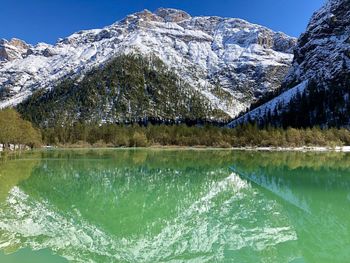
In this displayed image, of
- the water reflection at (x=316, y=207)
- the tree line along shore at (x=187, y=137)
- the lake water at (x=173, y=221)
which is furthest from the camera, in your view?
the tree line along shore at (x=187, y=137)

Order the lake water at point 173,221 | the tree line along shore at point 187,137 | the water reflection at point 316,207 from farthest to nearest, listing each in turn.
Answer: the tree line along shore at point 187,137, the water reflection at point 316,207, the lake water at point 173,221

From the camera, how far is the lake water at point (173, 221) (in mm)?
16516

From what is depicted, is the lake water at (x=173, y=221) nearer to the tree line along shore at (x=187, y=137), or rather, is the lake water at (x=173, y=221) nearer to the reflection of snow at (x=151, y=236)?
the reflection of snow at (x=151, y=236)

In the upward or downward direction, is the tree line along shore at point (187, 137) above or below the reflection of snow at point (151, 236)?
above

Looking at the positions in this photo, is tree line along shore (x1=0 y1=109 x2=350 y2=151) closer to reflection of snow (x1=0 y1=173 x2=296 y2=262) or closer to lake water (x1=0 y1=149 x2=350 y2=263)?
lake water (x1=0 y1=149 x2=350 y2=263)

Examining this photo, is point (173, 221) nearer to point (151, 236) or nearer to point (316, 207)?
point (151, 236)

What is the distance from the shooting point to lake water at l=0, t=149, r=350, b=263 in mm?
16516

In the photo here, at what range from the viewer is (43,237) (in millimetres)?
18641

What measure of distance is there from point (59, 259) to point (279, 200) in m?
19.4

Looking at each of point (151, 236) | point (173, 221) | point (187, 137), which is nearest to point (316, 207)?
point (173, 221)

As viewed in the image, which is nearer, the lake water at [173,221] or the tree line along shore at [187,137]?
the lake water at [173,221]

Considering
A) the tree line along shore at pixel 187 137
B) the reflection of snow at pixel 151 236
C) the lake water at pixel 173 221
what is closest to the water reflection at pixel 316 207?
the lake water at pixel 173 221

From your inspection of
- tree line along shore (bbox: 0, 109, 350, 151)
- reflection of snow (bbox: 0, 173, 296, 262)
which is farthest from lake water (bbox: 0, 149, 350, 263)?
tree line along shore (bbox: 0, 109, 350, 151)

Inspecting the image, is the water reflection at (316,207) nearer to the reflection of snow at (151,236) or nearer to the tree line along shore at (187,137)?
the reflection of snow at (151,236)
